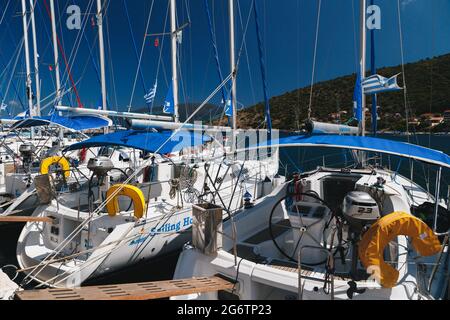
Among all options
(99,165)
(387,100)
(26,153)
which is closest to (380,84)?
(99,165)

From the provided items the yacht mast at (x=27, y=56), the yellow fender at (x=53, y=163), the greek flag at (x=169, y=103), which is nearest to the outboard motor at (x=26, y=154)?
the yellow fender at (x=53, y=163)

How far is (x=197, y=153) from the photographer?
13391 mm

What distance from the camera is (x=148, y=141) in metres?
8.92

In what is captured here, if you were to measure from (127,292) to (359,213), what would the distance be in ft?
8.85

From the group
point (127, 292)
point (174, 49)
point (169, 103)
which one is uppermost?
point (174, 49)

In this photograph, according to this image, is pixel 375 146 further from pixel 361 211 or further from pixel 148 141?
pixel 148 141

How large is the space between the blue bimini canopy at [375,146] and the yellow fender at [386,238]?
1.80 m

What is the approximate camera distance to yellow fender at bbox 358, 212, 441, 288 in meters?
3.68

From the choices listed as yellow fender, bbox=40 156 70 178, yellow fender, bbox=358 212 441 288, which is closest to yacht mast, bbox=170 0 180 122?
yellow fender, bbox=40 156 70 178

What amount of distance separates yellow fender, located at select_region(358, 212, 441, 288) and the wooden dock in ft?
5.89

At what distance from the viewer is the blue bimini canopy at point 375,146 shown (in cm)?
539
